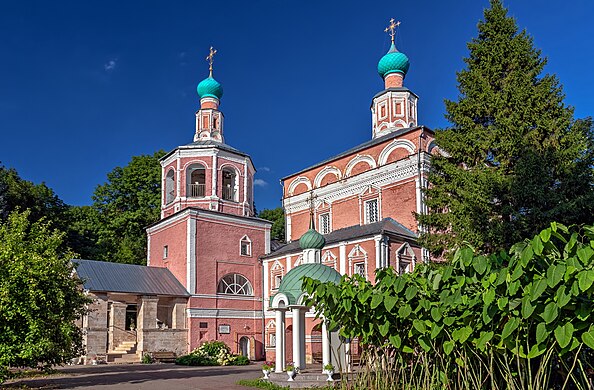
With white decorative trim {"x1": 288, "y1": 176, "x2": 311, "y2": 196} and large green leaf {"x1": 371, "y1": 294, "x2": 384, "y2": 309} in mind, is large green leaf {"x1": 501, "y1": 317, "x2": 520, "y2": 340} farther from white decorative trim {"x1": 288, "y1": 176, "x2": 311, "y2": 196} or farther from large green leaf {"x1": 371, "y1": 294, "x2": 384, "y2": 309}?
white decorative trim {"x1": 288, "y1": 176, "x2": 311, "y2": 196}

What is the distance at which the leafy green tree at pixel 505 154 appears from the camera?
12.0 m

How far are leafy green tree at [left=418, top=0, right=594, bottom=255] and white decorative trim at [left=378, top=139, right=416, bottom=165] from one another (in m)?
6.98

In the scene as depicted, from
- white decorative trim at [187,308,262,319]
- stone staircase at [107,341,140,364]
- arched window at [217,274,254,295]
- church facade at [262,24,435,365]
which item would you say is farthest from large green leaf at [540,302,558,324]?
arched window at [217,274,254,295]

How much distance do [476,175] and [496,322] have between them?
28.6 ft

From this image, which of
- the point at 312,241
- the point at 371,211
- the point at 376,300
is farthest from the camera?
the point at 371,211

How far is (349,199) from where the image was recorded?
936 inches

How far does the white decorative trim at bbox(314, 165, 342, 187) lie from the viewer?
24.7 m

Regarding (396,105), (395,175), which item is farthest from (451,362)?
(396,105)

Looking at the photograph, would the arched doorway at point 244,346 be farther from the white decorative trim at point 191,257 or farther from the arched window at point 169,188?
the arched window at point 169,188

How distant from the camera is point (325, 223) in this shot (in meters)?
25.0

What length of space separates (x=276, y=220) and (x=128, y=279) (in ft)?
59.7

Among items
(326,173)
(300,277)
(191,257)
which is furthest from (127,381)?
(326,173)

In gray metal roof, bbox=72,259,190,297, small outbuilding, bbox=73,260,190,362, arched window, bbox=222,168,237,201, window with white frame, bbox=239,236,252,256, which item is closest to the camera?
small outbuilding, bbox=73,260,190,362

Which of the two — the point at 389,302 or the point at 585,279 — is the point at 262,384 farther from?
the point at 585,279
